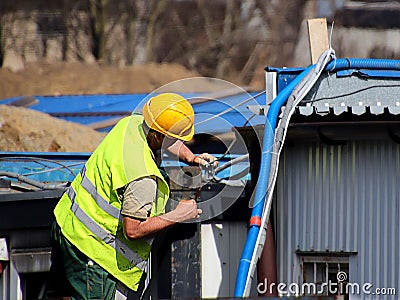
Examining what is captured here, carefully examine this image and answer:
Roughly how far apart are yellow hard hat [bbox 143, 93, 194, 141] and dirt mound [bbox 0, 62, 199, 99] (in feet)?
61.0

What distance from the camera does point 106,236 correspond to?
16.0 feet

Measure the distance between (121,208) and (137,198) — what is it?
7.1 inches

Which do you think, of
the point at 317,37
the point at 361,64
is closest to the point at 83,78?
the point at 317,37

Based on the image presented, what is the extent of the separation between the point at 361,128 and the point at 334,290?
113 centimetres

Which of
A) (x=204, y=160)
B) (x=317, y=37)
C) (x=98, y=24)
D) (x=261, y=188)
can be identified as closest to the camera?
(x=204, y=160)

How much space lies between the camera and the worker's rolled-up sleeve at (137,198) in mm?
4672

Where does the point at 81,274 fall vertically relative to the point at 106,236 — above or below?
below

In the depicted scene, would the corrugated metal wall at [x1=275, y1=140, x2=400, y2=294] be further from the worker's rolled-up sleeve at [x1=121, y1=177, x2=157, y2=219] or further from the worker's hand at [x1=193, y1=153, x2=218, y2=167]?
the worker's rolled-up sleeve at [x1=121, y1=177, x2=157, y2=219]

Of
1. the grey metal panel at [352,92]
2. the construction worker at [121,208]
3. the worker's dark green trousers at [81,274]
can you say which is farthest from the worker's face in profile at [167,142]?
the grey metal panel at [352,92]

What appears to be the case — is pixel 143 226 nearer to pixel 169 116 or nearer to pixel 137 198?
pixel 137 198

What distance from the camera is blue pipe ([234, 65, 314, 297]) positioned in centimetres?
532

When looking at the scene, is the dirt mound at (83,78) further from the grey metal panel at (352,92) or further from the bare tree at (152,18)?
the grey metal panel at (352,92)

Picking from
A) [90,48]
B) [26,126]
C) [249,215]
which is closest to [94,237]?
[249,215]

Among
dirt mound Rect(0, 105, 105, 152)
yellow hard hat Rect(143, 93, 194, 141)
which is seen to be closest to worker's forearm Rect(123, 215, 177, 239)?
yellow hard hat Rect(143, 93, 194, 141)
